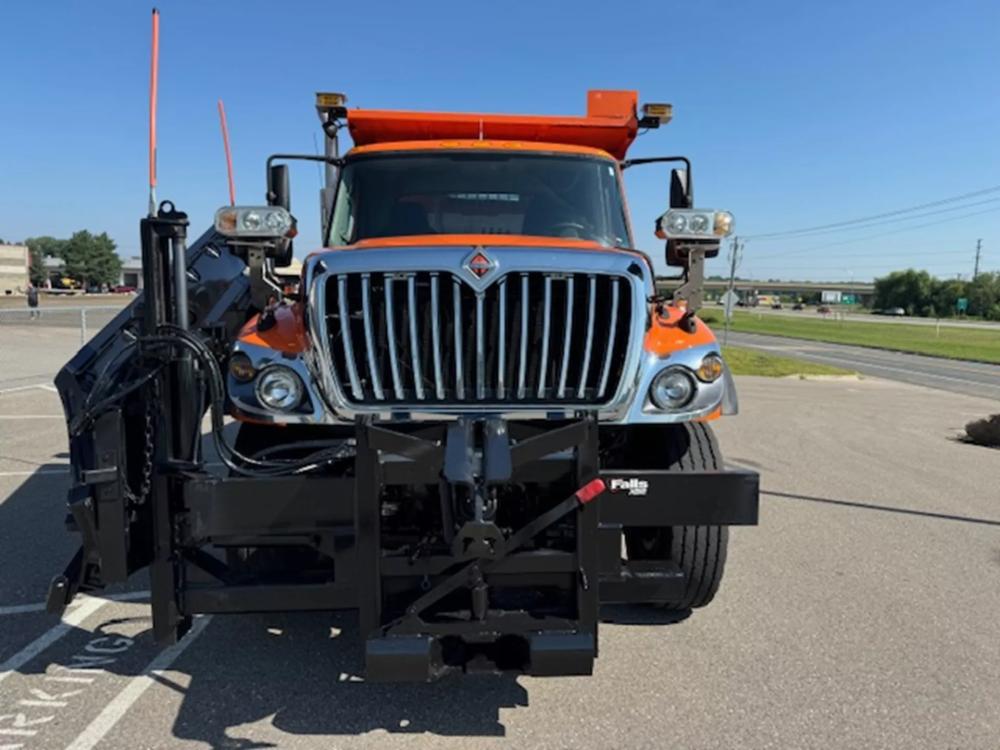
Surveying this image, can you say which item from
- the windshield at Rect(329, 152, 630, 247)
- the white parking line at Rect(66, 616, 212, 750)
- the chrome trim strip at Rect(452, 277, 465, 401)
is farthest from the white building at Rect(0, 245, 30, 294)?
the chrome trim strip at Rect(452, 277, 465, 401)

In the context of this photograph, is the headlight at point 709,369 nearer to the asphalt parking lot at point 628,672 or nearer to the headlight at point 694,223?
the headlight at point 694,223

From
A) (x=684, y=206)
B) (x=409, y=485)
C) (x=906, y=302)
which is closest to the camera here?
(x=409, y=485)

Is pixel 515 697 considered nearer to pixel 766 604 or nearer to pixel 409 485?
pixel 409 485

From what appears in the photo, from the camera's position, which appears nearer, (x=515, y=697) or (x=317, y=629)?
(x=515, y=697)

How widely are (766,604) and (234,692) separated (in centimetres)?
296

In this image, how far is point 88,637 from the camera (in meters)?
4.02

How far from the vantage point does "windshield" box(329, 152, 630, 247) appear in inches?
174

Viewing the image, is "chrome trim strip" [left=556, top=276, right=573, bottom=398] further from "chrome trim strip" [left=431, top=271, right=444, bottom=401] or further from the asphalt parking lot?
the asphalt parking lot

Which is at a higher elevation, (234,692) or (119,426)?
(119,426)

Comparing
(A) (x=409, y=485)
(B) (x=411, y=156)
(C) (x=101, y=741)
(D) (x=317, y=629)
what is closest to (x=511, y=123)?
(B) (x=411, y=156)

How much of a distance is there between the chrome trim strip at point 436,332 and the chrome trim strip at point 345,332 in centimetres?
32

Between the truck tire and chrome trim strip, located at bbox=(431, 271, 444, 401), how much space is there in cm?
116

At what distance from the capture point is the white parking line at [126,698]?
3057 millimetres

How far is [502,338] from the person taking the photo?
3098mm
